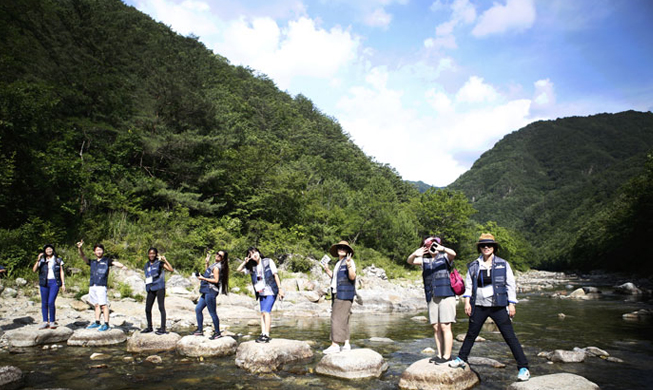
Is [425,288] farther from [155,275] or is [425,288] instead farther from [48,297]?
[48,297]

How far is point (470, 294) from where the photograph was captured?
6.35 metres

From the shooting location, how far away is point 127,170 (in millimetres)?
22891

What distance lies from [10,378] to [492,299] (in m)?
8.15

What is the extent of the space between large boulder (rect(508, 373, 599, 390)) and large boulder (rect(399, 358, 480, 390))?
674 mm

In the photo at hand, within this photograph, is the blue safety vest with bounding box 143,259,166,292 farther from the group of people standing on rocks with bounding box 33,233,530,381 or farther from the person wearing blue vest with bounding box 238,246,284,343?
the person wearing blue vest with bounding box 238,246,284,343

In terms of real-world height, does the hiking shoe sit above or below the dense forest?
below

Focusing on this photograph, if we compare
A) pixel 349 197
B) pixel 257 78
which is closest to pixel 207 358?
pixel 349 197

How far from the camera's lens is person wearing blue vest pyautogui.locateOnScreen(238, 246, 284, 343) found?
8.02 metres

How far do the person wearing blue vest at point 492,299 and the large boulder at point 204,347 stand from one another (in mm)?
5114

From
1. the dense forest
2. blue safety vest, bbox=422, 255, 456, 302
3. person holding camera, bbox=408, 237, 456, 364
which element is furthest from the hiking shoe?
the dense forest


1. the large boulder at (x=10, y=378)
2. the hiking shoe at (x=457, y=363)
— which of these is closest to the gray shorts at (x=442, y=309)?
the hiking shoe at (x=457, y=363)

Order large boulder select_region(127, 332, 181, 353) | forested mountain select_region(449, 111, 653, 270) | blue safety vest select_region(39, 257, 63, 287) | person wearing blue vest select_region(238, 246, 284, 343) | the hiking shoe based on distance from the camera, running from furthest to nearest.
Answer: forested mountain select_region(449, 111, 653, 270), blue safety vest select_region(39, 257, 63, 287), large boulder select_region(127, 332, 181, 353), person wearing blue vest select_region(238, 246, 284, 343), the hiking shoe

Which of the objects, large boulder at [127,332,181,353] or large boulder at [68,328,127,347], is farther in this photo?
large boulder at [68,328,127,347]

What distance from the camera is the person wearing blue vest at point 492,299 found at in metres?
5.84
